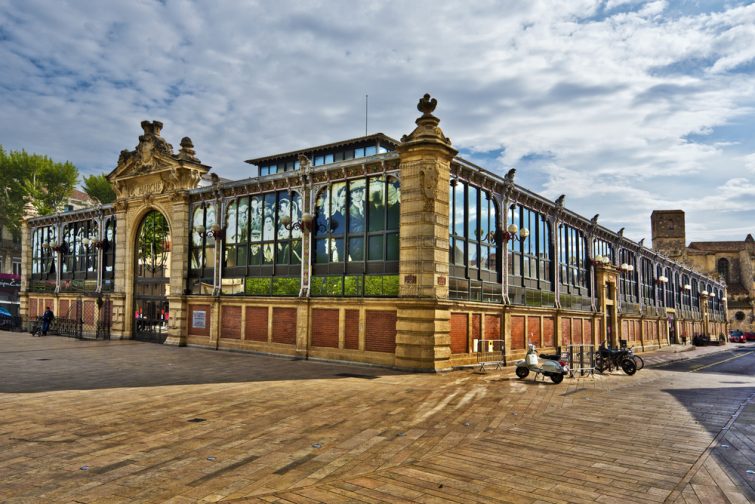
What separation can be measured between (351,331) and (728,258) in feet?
309

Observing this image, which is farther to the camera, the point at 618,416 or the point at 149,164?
the point at 149,164

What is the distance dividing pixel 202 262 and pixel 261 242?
15.3 feet

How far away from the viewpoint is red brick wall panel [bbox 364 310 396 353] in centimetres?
1944

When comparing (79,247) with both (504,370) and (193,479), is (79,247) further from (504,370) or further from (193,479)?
(193,479)

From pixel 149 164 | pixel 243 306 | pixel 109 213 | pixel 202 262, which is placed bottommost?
pixel 243 306

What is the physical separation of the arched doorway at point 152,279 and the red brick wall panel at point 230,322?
5.33 metres

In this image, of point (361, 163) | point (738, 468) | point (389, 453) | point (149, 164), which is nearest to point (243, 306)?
point (361, 163)

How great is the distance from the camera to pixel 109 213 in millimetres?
33531

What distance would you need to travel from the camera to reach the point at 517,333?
23.6m

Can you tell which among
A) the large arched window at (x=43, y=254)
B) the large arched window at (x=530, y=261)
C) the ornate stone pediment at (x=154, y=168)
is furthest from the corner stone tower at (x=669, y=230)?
the large arched window at (x=43, y=254)

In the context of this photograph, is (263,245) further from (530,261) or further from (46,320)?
(46,320)

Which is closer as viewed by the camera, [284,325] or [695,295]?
[284,325]

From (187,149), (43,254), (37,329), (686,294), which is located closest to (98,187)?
(43,254)

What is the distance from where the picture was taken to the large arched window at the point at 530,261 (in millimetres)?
24219
